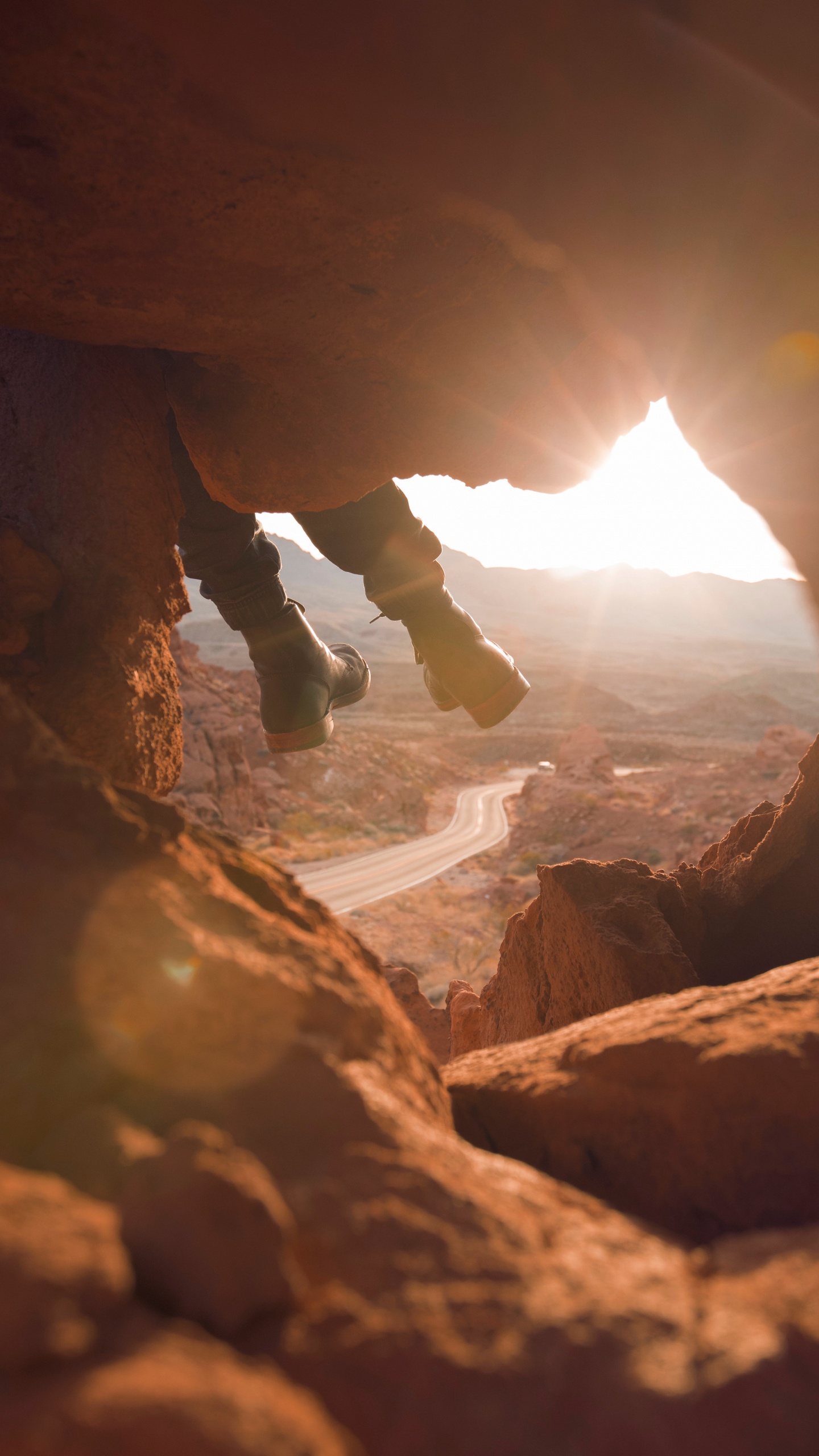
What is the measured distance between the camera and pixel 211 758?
49.1ft

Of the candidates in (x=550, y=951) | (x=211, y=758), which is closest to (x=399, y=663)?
(x=211, y=758)

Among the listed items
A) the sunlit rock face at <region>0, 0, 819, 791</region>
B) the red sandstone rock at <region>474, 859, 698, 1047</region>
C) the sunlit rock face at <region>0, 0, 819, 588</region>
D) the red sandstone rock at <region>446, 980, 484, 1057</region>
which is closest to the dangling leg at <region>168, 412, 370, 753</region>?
the sunlit rock face at <region>0, 0, 819, 791</region>

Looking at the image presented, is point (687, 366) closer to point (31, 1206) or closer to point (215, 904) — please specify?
point (215, 904)

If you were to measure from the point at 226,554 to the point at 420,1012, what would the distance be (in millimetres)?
3562

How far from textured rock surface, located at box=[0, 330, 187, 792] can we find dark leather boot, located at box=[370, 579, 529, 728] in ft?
4.34

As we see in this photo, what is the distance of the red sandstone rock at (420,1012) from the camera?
4.77 meters

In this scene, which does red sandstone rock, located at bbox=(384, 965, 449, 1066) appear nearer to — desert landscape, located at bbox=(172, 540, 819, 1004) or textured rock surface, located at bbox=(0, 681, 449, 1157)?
desert landscape, located at bbox=(172, 540, 819, 1004)

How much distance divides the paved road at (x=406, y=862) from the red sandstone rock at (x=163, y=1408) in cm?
1066

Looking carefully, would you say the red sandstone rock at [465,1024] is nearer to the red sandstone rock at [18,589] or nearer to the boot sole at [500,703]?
the boot sole at [500,703]

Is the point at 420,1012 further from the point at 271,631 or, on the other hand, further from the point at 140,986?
the point at 140,986

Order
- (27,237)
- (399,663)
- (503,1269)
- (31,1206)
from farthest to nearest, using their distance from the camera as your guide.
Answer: (399,663), (27,237), (503,1269), (31,1206)

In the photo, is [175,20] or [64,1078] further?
[175,20]

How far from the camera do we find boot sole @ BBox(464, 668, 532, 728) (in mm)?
3377

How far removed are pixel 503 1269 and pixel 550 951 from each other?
7.39 feet
